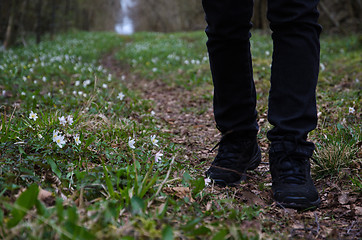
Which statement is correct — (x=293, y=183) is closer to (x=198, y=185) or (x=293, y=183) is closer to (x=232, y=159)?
(x=232, y=159)

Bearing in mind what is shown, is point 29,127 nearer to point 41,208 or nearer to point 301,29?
point 41,208

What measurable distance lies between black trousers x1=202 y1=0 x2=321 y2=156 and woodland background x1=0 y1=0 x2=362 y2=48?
337 inches

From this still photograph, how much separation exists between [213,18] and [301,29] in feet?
1.63

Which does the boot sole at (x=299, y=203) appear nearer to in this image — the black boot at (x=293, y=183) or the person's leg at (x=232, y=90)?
the black boot at (x=293, y=183)

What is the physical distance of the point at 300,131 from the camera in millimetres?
1616

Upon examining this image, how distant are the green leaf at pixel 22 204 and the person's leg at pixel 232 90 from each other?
3.36ft

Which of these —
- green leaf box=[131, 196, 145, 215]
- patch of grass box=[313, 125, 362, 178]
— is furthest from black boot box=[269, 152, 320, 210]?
green leaf box=[131, 196, 145, 215]

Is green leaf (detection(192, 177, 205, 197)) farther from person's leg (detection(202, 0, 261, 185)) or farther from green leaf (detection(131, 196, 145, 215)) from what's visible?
green leaf (detection(131, 196, 145, 215))

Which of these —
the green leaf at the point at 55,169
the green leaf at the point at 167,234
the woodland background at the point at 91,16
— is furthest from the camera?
the woodland background at the point at 91,16

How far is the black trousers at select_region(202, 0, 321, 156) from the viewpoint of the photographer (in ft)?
Result: 5.32

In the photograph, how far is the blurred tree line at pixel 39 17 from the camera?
405 inches

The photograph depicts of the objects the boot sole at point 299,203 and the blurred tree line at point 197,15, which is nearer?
the boot sole at point 299,203

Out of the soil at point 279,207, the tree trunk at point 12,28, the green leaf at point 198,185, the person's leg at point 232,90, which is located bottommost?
the soil at point 279,207

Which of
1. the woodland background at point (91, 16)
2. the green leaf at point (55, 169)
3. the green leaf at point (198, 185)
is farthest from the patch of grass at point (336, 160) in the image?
the woodland background at point (91, 16)
